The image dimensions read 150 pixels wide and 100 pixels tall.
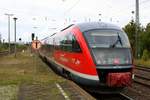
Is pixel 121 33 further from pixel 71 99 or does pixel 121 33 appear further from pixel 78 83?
pixel 71 99

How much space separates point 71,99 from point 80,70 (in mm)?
2923

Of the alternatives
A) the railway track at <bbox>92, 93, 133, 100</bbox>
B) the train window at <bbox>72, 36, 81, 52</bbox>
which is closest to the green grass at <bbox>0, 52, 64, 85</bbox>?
the train window at <bbox>72, 36, 81, 52</bbox>

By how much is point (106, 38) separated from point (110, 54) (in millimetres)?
961

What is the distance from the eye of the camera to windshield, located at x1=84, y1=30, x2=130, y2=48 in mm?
14203

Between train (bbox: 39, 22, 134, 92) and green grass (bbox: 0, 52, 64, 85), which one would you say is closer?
train (bbox: 39, 22, 134, 92)

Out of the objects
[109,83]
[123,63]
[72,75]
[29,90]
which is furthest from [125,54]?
[29,90]

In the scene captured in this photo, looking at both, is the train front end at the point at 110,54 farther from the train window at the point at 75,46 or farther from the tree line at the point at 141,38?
the tree line at the point at 141,38

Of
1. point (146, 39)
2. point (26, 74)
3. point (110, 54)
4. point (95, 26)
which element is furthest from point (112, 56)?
point (146, 39)

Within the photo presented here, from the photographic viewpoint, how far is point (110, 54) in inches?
541

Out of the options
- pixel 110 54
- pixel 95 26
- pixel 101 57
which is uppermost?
pixel 95 26

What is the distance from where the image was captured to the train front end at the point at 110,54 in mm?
13234

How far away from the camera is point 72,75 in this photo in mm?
15758

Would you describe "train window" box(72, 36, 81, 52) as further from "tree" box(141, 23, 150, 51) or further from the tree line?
"tree" box(141, 23, 150, 51)

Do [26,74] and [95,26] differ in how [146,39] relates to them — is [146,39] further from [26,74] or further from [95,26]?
[95,26]
